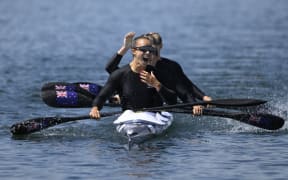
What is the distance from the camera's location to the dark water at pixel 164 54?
59.2 ft

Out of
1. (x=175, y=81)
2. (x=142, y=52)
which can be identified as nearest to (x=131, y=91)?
(x=142, y=52)

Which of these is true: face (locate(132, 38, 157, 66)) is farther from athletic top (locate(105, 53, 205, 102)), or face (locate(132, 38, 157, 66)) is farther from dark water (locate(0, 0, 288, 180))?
dark water (locate(0, 0, 288, 180))

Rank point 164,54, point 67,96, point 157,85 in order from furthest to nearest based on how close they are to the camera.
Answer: point 164,54, point 67,96, point 157,85

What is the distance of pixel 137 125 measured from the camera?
64.5 feet

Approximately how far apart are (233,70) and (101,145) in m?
13.3

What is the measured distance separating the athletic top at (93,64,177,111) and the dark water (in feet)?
2.39

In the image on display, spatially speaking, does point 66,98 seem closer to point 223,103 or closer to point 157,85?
point 157,85

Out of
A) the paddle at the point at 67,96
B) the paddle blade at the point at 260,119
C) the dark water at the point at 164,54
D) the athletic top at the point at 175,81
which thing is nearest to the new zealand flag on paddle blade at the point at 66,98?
the paddle at the point at 67,96

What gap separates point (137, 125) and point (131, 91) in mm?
789

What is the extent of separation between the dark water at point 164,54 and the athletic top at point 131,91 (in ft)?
2.39

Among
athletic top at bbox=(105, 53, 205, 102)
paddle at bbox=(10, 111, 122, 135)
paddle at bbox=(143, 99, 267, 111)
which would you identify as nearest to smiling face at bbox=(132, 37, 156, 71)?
paddle at bbox=(143, 99, 267, 111)

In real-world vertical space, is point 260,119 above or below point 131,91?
below

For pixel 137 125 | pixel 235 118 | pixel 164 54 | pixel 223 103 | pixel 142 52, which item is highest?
pixel 164 54

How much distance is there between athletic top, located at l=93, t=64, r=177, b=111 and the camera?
65.8 ft
